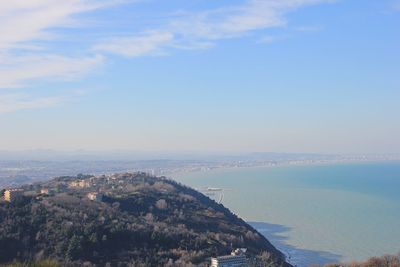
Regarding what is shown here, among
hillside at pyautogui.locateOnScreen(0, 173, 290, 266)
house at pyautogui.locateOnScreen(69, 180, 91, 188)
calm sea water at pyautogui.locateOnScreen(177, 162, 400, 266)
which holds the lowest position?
calm sea water at pyautogui.locateOnScreen(177, 162, 400, 266)

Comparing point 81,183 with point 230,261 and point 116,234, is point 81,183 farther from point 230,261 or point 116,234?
point 230,261

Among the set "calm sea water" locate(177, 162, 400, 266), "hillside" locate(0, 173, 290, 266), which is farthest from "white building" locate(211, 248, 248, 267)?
"calm sea water" locate(177, 162, 400, 266)

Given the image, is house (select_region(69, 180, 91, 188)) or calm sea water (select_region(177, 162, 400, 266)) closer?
calm sea water (select_region(177, 162, 400, 266))

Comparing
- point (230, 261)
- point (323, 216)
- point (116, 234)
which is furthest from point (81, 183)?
point (230, 261)

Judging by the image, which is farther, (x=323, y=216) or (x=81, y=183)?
(x=323, y=216)

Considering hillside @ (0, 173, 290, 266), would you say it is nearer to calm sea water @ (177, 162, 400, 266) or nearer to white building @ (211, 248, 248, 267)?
white building @ (211, 248, 248, 267)

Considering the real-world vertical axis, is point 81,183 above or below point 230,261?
above

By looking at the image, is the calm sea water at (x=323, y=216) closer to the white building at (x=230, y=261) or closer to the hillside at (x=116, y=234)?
the hillside at (x=116, y=234)

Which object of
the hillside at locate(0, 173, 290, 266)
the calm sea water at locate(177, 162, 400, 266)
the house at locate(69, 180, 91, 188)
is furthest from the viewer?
the house at locate(69, 180, 91, 188)
